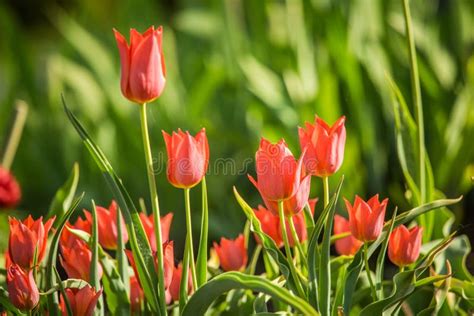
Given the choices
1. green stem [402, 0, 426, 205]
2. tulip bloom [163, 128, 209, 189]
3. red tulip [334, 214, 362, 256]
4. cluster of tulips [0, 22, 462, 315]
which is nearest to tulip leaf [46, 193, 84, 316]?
cluster of tulips [0, 22, 462, 315]

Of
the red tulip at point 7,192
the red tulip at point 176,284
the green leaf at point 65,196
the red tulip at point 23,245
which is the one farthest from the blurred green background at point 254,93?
the red tulip at point 23,245

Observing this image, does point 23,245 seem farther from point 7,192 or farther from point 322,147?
point 7,192

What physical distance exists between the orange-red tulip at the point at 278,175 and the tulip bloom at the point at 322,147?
0.06 m

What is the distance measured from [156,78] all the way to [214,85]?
1942 mm

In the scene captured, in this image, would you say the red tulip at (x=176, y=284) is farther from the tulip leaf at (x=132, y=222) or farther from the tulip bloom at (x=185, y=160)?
the tulip bloom at (x=185, y=160)

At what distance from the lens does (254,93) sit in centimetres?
279

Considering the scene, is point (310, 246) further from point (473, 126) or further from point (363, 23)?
point (363, 23)

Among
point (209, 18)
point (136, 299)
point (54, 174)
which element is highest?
point (209, 18)

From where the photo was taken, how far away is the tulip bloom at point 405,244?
1.20 m

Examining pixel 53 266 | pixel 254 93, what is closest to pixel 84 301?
pixel 53 266

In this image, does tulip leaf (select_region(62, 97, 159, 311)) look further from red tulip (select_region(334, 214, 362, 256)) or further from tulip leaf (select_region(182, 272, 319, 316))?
red tulip (select_region(334, 214, 362, 256))

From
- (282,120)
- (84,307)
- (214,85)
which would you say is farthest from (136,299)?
(214,85)

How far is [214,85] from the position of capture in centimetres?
304

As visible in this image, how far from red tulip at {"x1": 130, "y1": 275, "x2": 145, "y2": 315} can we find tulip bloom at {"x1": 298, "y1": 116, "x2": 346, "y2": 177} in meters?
0.29
